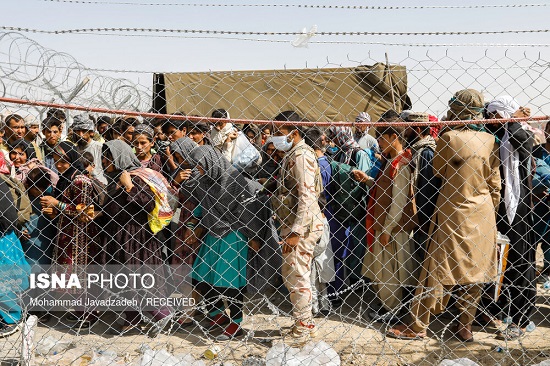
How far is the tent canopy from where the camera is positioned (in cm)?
959

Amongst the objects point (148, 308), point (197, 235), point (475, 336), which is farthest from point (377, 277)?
point (148, 308)

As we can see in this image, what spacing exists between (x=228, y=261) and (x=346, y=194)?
1272mm

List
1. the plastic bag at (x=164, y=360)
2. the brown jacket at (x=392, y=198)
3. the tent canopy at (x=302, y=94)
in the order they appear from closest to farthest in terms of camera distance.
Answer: the plastic bag at (x=164, y=360)
the brown jacket at (x=392, y=198)
the tent canopy at (x=302, y=94)

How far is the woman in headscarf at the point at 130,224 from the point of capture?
463 centimetres

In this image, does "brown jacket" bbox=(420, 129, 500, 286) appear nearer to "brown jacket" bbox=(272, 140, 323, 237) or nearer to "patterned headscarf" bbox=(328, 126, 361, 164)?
"brown jacket" bbox=(272, 140, 323, 237)

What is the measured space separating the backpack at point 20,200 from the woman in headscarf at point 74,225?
4.7 inches

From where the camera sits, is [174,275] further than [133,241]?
Yes

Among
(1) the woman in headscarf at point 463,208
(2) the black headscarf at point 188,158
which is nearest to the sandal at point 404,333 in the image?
(1) the woman in headscarf at point 463,208

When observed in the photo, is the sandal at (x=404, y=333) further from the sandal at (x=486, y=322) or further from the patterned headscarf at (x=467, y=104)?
the patterned headscarf at (x=467, y=104)

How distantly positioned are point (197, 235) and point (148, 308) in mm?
753

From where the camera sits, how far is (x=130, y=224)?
187 inches

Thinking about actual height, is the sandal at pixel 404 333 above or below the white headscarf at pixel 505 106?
below

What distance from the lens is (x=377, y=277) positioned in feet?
15.9

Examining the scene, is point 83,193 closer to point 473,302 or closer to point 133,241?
point 133,241
